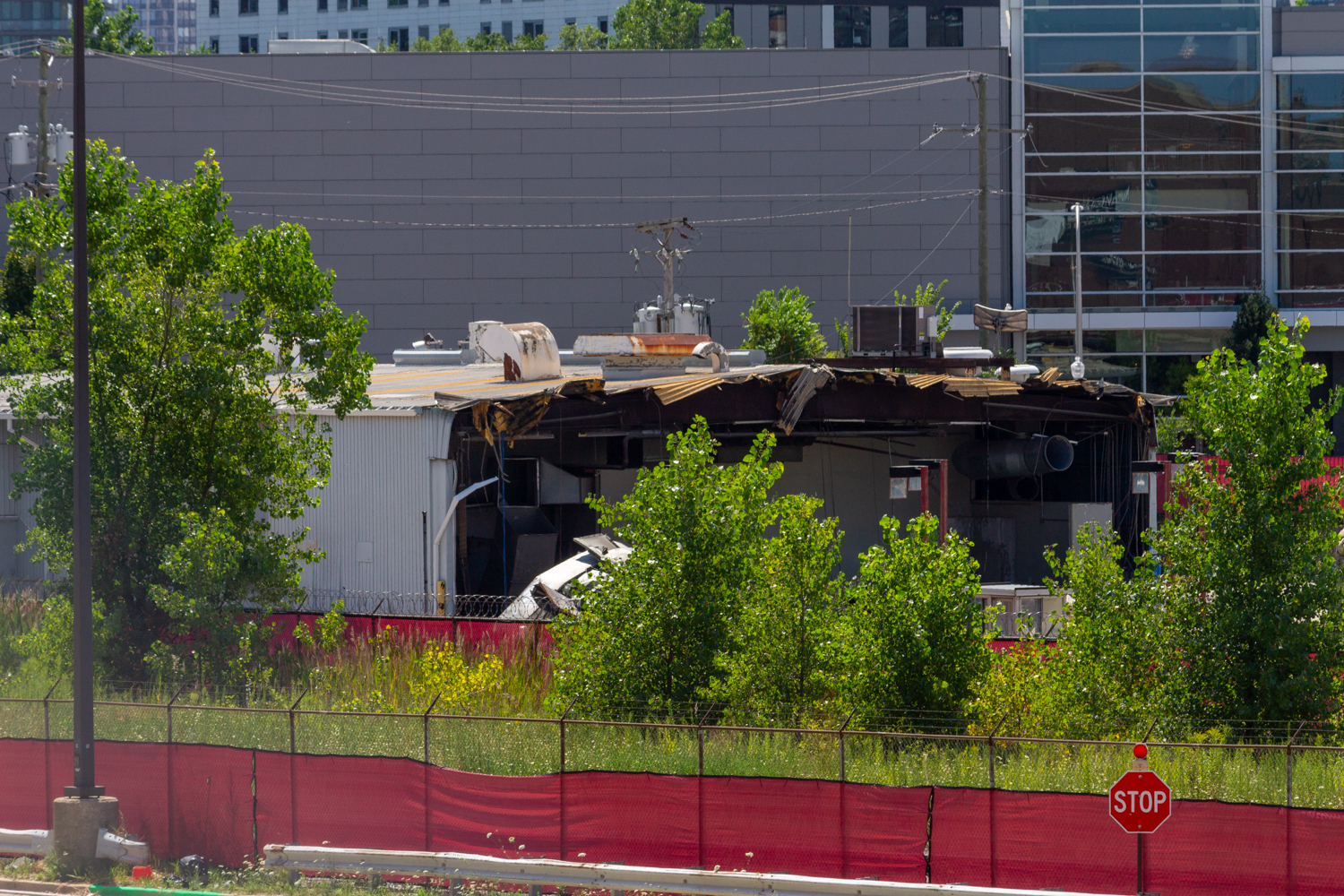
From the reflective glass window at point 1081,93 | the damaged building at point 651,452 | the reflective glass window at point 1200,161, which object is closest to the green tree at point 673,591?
the damaged building at point 651,452

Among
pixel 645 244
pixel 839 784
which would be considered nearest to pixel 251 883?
pixel 839 784

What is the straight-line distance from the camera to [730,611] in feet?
51.2

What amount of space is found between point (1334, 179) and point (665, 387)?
47.4 meters

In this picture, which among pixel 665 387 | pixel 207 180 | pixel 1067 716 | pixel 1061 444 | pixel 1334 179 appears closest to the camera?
pixel 1067 716

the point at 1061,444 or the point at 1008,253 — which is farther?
the point at 1008,253

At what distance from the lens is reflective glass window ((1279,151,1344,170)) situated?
5875 cm

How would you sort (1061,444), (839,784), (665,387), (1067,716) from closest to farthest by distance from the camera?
(839,784) → (1067,716) → (665,387) → (1061,444)

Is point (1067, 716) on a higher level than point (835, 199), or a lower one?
lower

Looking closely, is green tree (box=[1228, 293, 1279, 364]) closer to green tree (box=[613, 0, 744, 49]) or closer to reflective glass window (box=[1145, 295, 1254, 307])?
reflective glass window (box=[1145, 295, 1254, 307])

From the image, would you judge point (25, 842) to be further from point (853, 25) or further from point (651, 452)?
point (853, 25)

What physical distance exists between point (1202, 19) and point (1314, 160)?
7.90 metres

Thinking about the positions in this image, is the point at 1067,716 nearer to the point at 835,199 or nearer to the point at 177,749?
the point at 177,749

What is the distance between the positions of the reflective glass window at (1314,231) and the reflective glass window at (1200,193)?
183 cm

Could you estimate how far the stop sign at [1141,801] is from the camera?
10.6m
